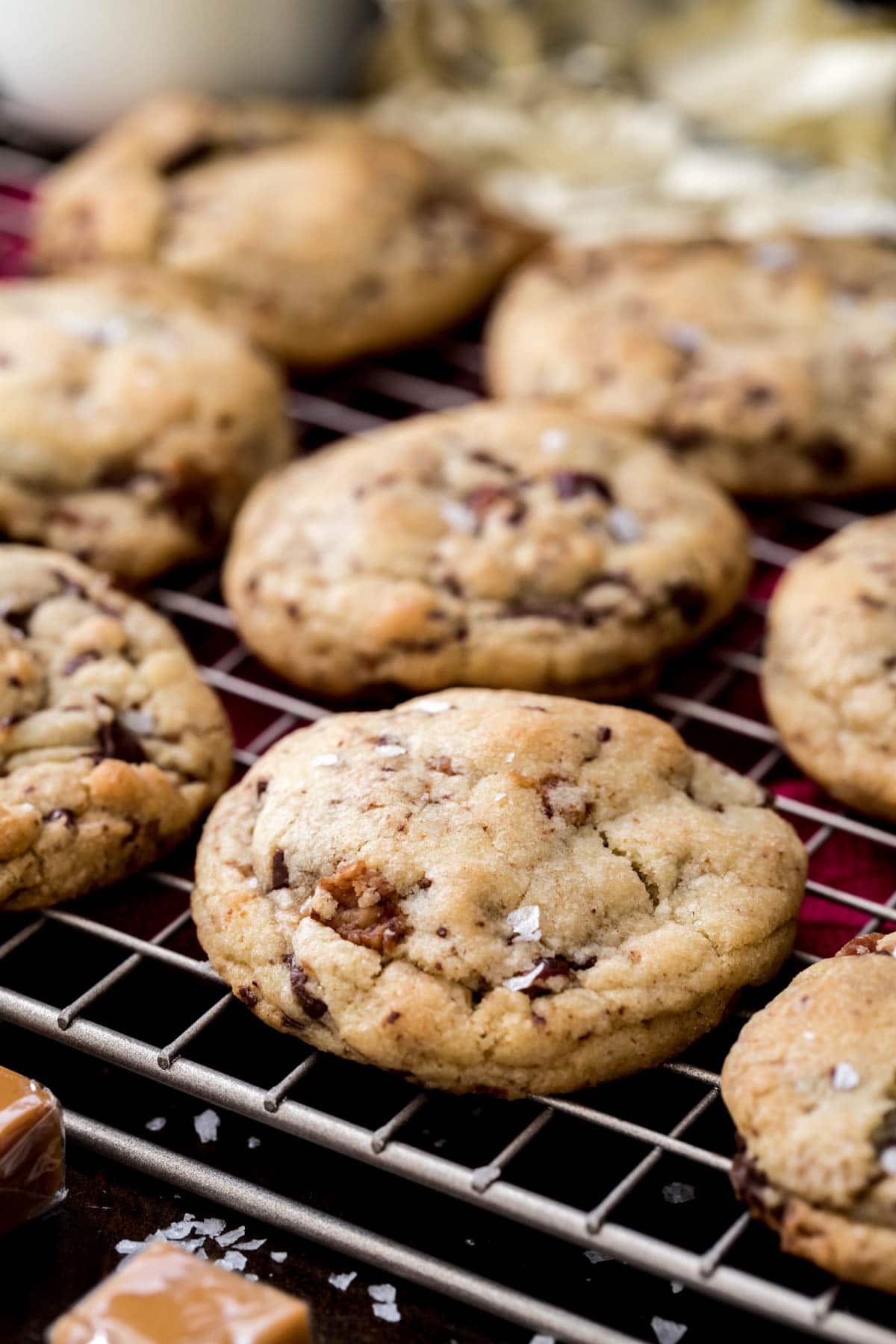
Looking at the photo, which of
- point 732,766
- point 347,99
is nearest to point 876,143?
point 347,99

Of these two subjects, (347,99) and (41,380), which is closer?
(41,380)

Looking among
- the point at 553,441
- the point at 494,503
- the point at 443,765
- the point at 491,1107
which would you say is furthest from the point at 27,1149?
the point at 553,441

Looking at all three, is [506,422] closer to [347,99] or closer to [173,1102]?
[173,1102]

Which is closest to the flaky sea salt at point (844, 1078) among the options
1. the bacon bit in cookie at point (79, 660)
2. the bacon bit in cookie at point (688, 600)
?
the bacon bit in cookie at point (688, 600)

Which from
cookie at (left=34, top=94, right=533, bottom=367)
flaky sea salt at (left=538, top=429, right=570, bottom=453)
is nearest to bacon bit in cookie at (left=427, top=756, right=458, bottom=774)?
flaky sea salt at (left=538, top=429, right=570, bottom=453)

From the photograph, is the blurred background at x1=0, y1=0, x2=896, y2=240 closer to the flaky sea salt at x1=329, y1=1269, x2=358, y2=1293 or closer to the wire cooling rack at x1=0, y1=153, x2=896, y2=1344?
the wire cooling rack at x1=0, y1=153, x2=896, y2=1344

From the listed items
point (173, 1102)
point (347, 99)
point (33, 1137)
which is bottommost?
point (173, 1102)

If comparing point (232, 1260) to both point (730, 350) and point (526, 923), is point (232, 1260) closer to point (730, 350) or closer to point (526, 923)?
point (526, 923)
